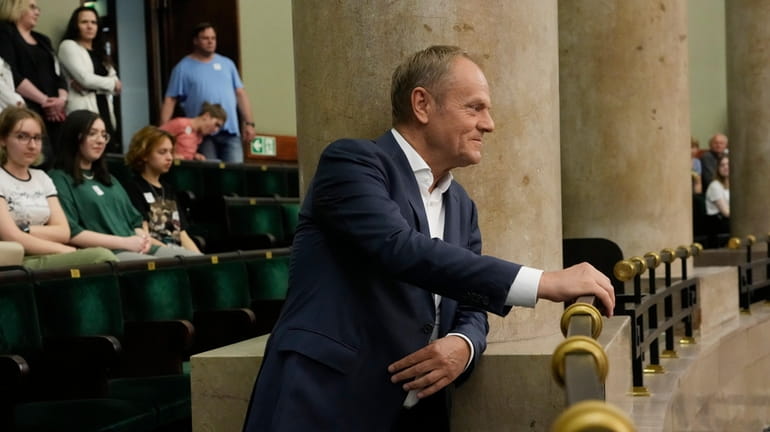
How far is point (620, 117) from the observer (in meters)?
6.12

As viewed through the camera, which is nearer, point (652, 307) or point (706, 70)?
point (652, 307)

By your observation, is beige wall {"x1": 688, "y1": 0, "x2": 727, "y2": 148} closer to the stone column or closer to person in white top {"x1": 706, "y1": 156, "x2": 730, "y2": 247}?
person in white top {"x1": 706, "y1": 156, "x2": 730, "y2": 247}

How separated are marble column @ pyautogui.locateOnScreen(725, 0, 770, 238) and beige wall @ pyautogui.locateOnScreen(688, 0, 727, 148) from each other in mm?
7031

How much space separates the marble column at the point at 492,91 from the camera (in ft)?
9.31

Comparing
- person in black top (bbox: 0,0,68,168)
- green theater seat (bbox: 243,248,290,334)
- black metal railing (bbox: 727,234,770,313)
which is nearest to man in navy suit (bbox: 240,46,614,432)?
green theater seat (bbox: 243,248,290,334)

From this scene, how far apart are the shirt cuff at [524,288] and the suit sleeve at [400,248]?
0.04 ft

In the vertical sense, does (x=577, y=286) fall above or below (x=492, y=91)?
below

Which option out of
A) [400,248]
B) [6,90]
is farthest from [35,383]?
[6,90]

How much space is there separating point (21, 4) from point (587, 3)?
332 centimetres

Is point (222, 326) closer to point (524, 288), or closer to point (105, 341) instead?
point (105, 341)

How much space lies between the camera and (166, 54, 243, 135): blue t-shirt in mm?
9148

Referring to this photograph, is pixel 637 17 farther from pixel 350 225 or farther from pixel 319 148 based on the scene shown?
pixel 350 225

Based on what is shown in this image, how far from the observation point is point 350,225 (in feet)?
7.39

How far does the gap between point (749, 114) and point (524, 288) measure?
7.57 meters
